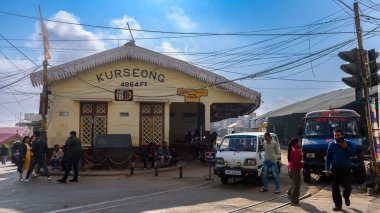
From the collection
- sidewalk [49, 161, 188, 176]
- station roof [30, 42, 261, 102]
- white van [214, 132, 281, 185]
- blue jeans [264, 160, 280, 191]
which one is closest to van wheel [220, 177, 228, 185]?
white van [214, 132, 281, 185]

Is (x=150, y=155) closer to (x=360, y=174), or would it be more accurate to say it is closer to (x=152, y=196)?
(x=152, y=196)

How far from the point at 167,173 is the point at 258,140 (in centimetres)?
505

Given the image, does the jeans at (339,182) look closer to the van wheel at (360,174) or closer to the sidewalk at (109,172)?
the van wheel at (360,174)

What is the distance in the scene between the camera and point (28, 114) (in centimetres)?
7931

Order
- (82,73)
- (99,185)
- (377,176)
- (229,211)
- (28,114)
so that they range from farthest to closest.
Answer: (28,114) < (82,73) < (99,185) < (377,176) < (229,211)

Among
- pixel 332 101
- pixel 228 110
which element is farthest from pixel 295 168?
pixel 332 101

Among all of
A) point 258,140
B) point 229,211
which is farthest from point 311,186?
point 229,211

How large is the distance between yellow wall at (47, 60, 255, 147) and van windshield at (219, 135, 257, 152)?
7004 millimetres

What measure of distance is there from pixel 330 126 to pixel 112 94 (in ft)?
35.7

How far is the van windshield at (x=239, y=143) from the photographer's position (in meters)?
12.7

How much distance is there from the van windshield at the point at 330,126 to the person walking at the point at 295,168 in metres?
4.43

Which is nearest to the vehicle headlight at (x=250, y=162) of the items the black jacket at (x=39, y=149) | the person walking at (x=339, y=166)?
the person walking at (x=339, y=166)

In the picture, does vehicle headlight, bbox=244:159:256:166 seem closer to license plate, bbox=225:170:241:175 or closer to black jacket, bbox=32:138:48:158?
license plate, bbox=225:170:241:175

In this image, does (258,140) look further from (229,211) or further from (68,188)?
(68,188)
